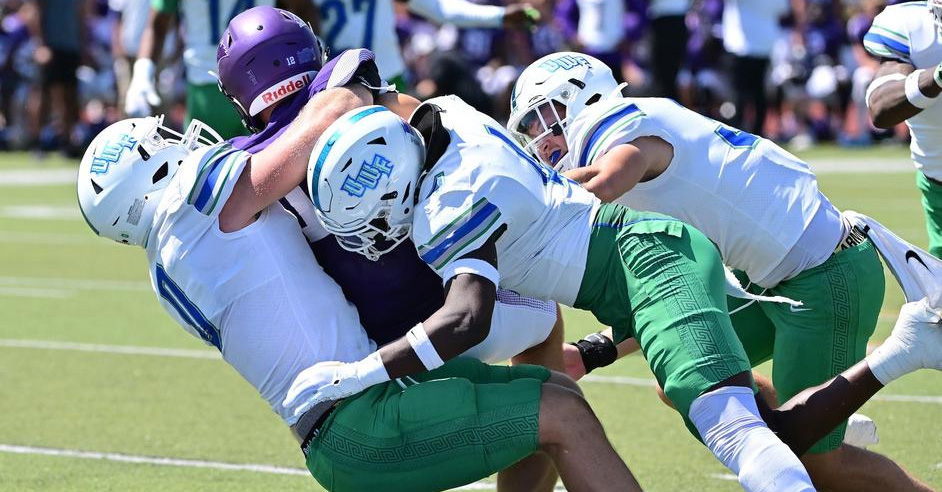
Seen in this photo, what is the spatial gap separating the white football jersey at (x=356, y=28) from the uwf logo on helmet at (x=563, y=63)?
144 inches

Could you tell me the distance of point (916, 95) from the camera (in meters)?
4.91

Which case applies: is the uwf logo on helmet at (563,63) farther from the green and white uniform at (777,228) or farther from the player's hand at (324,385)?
the player's hand at (324,385)

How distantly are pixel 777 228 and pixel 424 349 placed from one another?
4.29 ft

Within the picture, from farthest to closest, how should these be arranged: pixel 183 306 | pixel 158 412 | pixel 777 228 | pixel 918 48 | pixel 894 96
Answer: pixel 158 412, pixel 918 48, pixel 894 96, pixel 777 228, pixel 183 306

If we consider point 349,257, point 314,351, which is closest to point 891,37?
point 349,257

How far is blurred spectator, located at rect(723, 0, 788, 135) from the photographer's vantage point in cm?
1416

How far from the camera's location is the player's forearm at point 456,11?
7.52 meters

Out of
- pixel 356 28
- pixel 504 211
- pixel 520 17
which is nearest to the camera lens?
pixel 504 211

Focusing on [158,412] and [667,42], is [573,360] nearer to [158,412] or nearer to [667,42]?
[158,412]

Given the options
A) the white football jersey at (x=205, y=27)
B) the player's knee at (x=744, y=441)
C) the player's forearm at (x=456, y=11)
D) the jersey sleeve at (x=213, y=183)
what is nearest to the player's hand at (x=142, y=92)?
the white football jersey at (x=205, y=27)

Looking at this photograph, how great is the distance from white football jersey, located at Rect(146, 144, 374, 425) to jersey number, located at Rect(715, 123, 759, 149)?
4.16ft

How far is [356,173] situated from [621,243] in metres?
0.66

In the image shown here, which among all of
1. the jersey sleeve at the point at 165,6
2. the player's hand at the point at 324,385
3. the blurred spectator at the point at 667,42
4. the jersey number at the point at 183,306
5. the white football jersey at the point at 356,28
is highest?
the player's hand at the point at 324,385

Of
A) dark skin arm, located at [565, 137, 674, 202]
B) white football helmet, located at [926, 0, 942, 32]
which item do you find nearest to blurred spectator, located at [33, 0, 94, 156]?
white football helmet, located at [926, 0, 942, 32]
